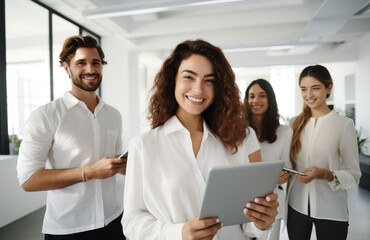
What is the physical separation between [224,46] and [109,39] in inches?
107

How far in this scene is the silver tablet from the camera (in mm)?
741

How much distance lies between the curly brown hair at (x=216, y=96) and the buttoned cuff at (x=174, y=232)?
411 millimetres

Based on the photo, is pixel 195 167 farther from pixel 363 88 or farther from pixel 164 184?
pixel 363 88

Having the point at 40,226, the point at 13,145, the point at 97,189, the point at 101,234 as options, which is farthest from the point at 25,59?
the point at 101,234

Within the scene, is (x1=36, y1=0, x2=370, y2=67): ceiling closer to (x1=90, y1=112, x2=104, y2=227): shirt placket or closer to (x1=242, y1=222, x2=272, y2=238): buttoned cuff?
(x1=90, y1=112, x2=104, y2=227): shirt placket

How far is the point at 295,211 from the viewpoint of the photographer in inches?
69.9

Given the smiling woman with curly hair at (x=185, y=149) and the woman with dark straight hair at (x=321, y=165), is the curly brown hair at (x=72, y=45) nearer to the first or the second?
the smiling woman with curly hair at (x=185, y=149)

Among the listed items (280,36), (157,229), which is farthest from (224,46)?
(157,229)

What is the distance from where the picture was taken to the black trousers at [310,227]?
5.39ft

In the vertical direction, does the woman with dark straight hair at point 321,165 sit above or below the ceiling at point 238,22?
below

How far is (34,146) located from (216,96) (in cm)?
100

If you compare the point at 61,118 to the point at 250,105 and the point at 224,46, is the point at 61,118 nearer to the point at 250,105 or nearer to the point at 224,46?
the point at 250,105

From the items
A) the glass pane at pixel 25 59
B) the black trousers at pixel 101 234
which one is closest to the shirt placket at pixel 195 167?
the black trousers at pixel 101 234

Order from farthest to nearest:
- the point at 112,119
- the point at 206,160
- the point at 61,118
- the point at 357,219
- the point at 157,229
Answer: the point at 357,219 → the point at 112,119 → the point at 61,118 → the point at 206,160 → the point at 157,229
